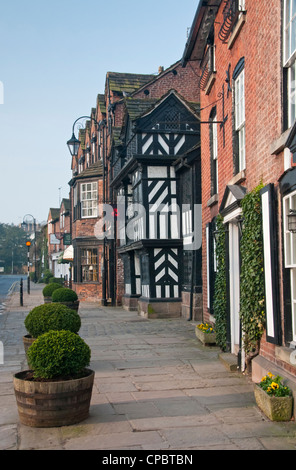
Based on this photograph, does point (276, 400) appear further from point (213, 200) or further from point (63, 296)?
point (63, 296)

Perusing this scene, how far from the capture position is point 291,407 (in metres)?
6.29

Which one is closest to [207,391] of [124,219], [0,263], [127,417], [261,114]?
[127,417]

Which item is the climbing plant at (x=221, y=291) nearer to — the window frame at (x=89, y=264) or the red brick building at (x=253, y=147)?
the red brick building at (x=253, y=147)

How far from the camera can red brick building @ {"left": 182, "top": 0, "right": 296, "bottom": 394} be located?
6.84 meters

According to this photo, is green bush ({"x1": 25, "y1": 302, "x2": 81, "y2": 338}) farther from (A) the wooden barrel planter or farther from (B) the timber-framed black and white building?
(B) the timber-framed black and white building

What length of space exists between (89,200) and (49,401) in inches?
951

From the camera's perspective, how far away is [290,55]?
679cm

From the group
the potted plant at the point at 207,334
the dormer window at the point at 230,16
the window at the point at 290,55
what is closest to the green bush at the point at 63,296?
the potted plant at the point at 207,334

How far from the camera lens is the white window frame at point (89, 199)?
2970cm

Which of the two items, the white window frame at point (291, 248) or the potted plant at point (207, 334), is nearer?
the white window frame at point (291, 248)

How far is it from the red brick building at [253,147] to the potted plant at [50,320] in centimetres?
303

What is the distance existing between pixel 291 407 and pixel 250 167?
3919mm

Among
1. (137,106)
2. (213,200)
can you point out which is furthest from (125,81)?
(213,200)

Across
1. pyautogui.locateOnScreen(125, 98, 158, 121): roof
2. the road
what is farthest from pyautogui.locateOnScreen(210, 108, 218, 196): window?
the road
